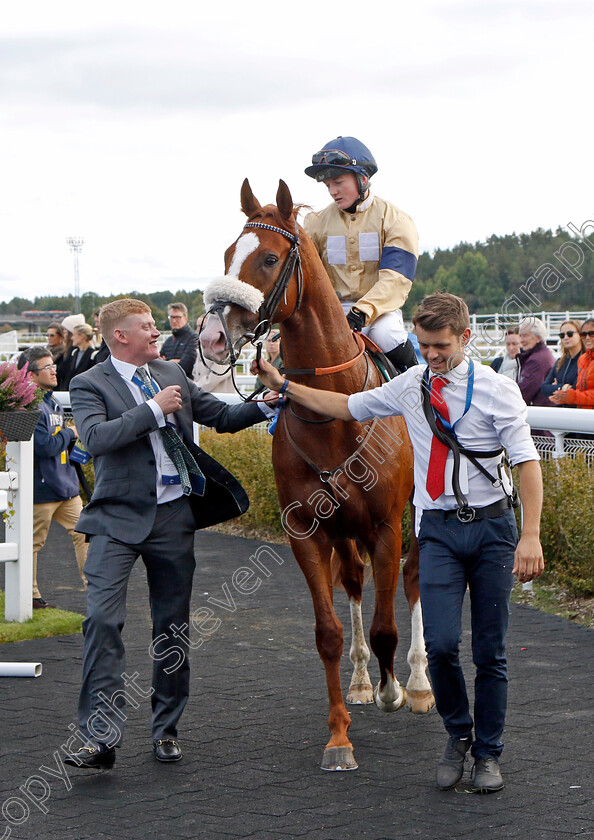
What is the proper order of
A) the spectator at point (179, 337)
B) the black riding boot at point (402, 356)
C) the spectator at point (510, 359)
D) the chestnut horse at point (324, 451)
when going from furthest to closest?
the spectator at point (179, 337) < the spectator at point (510, 359) < the black riding boot at point (402, 356) < the chestnut horse at point (324, 451)

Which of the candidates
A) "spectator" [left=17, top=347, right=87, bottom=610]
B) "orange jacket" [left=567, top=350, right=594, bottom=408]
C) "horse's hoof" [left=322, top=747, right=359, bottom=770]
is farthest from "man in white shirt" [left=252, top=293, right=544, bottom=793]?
"orange jacket" [left=567, top=350, right=594, bottom=408]

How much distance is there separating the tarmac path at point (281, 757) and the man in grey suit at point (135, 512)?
24 centimetres

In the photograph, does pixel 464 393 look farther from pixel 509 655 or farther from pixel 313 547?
pixel 509 655

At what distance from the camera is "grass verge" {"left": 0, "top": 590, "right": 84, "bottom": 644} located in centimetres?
627

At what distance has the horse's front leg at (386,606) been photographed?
4629 mm

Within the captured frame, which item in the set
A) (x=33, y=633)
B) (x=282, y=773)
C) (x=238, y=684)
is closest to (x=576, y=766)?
(x=282, y=773)

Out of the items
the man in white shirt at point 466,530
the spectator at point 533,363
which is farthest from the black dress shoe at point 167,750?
the spectator at point 533,363

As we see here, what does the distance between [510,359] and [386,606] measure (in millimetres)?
5731

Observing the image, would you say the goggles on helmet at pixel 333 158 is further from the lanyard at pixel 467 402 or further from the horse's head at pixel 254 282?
the lanyard at pixel 467 402

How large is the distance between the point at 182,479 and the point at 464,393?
1.28 meters

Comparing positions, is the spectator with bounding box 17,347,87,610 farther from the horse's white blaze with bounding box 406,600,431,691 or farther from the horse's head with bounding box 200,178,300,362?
the horse's head with bounding box 200,178,300,362

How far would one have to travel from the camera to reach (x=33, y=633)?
631cm

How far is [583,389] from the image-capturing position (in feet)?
27.0

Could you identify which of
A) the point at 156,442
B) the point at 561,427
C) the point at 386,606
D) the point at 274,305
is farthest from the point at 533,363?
the point at 156,442
